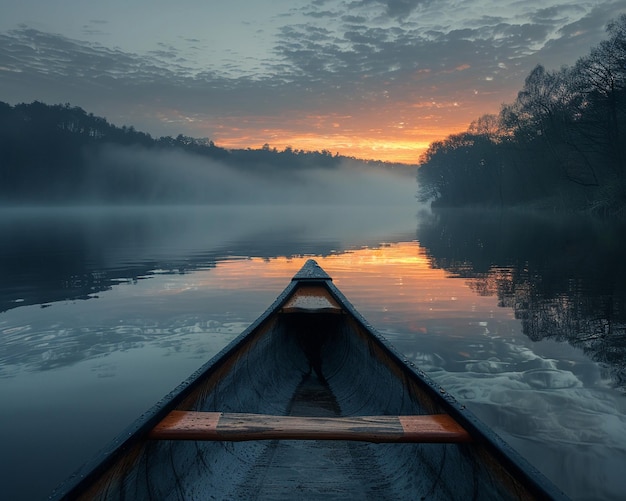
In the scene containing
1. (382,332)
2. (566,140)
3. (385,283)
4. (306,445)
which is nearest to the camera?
(306,445)

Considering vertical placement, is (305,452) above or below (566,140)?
below

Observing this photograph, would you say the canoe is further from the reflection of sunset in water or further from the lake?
the reflection of sunset in water

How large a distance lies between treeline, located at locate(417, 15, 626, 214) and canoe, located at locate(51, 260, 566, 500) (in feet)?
124

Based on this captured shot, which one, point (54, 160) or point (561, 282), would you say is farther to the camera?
point (54, 160)

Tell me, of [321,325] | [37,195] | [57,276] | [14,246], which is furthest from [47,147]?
[321,325]

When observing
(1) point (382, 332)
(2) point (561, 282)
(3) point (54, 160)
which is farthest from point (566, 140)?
(3) point (54, 160)

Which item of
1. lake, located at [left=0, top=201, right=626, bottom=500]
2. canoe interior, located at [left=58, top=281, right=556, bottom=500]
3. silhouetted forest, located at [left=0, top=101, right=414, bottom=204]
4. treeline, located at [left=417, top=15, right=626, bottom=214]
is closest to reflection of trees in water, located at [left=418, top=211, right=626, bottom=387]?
lake, located at [left=0, top=201, right=626, bottom=500]

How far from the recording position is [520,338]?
8.45 m

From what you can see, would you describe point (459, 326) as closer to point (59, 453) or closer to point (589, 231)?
point (59, 453)

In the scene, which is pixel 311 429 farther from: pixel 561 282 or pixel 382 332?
pixel 561 282

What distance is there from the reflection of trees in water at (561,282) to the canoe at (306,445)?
4034mm

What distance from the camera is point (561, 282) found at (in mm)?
13711

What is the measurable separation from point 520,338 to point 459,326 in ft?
4.35

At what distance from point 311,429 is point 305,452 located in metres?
1.65
